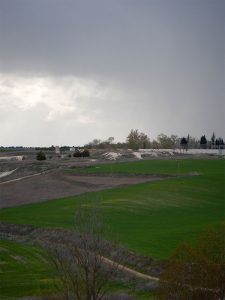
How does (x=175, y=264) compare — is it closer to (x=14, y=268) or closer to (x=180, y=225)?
(x=14, y=268)

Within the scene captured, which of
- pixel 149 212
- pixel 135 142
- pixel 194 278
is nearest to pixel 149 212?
pixel 149 212

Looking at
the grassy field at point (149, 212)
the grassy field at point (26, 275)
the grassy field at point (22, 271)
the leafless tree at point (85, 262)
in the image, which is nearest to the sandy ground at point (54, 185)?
the grassy field at point (149, 212)

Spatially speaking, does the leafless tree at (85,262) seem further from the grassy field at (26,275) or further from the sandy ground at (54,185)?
the sandy ground at (54,185)

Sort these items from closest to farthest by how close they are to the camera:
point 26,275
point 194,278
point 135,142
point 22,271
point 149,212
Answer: point 194,278 < point 26,275 < point 22,271 < point 149,212 < point 135,142

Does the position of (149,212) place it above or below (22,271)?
above

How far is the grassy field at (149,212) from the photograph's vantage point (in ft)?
104

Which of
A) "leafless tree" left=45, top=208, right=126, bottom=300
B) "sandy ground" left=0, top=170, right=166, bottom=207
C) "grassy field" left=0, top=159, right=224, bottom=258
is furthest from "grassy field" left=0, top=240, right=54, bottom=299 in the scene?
"sandy ground" left=0, top=170, right=166, bottom=207

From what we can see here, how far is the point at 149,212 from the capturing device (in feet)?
138

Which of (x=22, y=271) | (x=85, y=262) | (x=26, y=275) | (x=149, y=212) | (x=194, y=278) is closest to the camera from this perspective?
(x=85, y=262)

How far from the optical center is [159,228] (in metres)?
35.3

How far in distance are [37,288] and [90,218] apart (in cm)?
744

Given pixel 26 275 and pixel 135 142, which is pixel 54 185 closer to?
pixel 26 275

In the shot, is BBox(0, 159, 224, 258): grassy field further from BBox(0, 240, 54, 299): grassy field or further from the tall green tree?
the tall green tree

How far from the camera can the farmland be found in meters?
31.3
